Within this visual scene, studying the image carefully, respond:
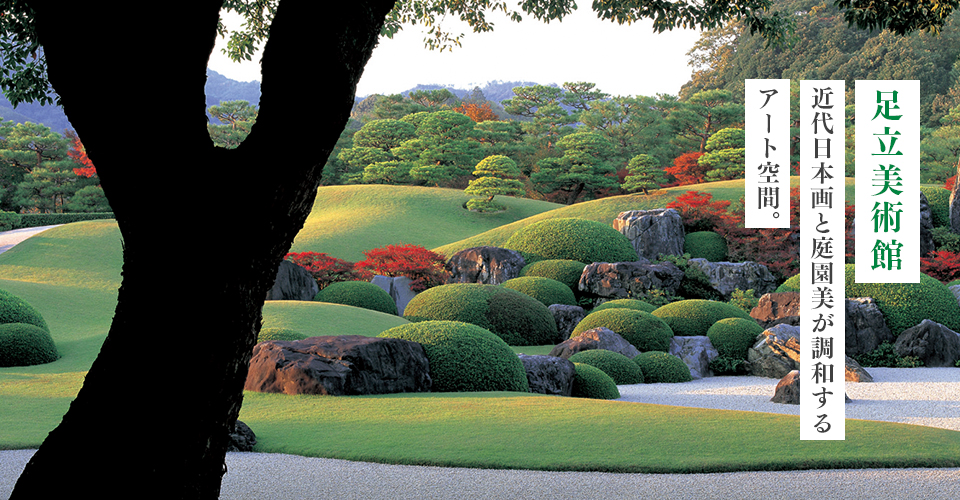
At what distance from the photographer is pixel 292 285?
14578 millimetres

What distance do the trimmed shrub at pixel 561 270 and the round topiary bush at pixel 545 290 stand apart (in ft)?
3.44

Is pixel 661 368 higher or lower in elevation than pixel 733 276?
lower

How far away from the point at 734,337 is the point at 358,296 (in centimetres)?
722

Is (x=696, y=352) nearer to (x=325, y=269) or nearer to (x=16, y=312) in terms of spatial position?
(x=325, y=269)

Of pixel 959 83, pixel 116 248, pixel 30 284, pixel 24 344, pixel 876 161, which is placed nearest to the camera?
pixel 876 161

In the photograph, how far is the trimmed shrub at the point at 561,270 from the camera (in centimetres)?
1584

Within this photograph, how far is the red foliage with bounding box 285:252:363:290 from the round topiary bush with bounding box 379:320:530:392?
9333 mm

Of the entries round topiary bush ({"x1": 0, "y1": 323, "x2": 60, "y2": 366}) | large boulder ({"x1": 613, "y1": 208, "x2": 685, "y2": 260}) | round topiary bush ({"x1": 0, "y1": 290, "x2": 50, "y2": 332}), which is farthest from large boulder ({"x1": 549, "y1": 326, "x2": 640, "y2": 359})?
large boulder ({"x1": 613, "y1": 208, "x2": 685, "y2": 260})

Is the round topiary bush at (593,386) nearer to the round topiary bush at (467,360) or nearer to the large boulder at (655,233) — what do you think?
the round topiary bush at (467,360)

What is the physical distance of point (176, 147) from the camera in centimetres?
249

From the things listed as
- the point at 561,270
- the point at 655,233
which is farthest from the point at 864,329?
the point at 655,233

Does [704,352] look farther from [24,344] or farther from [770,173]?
[24,344]

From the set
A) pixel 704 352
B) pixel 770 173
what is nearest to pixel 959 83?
pixel 704 352

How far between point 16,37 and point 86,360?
5.87 metres
